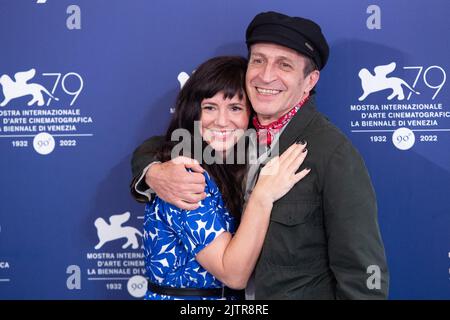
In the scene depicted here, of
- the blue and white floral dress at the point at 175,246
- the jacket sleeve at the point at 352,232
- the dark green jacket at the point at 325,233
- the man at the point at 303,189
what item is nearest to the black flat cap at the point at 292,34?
the man at the point at 303,189

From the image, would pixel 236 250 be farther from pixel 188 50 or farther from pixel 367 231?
pixel 188 50

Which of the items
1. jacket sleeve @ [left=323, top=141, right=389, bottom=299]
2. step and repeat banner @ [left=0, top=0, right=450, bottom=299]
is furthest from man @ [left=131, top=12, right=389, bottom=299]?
step and repeat banner @ [left=0, top=0, right=450, bottom=299]

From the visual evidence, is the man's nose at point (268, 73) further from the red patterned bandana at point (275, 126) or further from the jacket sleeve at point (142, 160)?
the jacket sleeve at point (142, 160)

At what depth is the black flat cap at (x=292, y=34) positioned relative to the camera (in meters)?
1.61

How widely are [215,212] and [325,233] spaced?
1.04 feet

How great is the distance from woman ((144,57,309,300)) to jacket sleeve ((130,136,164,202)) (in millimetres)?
53

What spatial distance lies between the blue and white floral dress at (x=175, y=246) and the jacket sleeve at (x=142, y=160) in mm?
93

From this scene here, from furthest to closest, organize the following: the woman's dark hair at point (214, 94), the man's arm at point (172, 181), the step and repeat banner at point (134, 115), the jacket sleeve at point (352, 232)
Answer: the step and repeat banner at point (134, 115), the woman's dark hair at point (214, 94), the man's arm at point (172, 181), the jacket sleeve at point (352, 232)

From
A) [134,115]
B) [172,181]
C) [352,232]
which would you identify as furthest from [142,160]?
[352,232]

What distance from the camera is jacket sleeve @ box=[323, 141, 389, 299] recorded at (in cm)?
145

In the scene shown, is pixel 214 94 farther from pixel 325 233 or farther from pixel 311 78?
pixel 325 233

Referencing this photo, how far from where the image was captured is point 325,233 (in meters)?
1.56

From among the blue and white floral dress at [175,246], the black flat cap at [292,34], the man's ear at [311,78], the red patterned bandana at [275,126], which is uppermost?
the black flat cap at [292,34]

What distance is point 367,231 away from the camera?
1.47 metres
